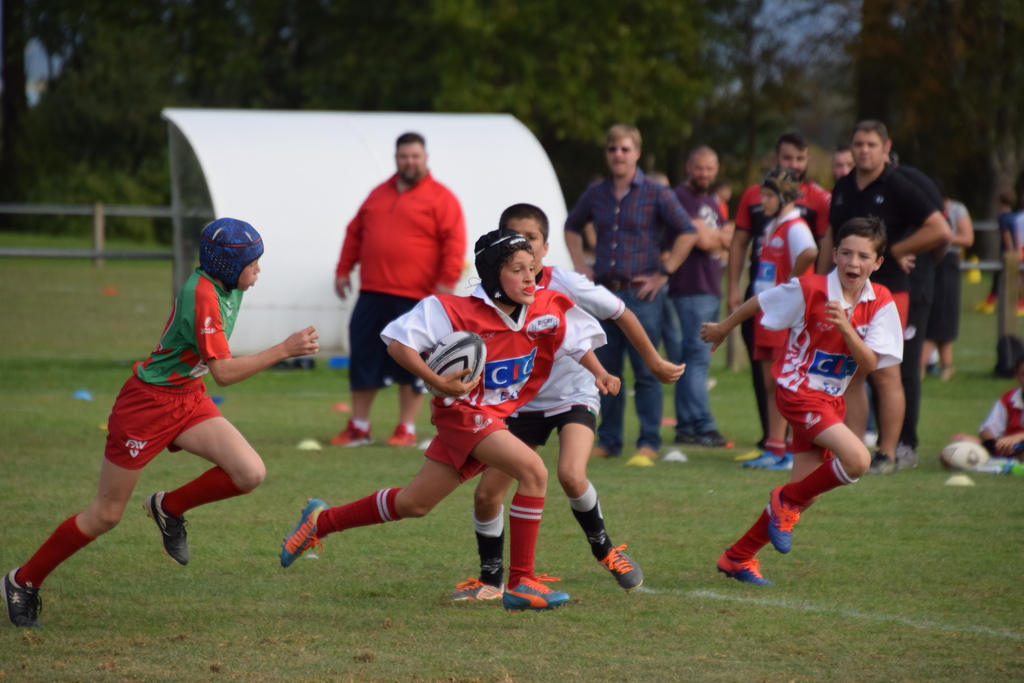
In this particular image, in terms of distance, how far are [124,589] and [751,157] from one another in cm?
4038

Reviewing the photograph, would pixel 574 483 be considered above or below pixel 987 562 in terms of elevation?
above

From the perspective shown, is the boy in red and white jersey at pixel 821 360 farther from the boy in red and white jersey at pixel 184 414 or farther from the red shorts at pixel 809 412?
the boy in red and white jersey at pixel 184 414

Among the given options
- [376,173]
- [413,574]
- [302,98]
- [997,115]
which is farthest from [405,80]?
[413,574]

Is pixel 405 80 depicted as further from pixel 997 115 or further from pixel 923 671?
pixel 923 671

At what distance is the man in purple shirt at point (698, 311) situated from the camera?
31.6 feet

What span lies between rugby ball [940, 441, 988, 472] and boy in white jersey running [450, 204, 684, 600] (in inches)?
142

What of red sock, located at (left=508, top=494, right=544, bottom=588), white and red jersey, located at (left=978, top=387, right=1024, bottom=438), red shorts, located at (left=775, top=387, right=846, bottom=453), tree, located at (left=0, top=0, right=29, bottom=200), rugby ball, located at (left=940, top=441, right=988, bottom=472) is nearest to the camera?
red sock, located at (left=508, top=494, right=544, bottom=588)

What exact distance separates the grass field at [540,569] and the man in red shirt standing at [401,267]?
0.56 meters

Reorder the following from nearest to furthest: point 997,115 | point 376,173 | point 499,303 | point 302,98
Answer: point 499,303
point 376,173
point 997,115
point 302,98

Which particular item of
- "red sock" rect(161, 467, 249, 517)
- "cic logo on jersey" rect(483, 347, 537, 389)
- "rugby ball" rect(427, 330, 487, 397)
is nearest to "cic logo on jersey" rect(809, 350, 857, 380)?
"cic logo on jersey" rect(483, 347, 537, 389)

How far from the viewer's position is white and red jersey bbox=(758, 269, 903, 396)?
596 cm

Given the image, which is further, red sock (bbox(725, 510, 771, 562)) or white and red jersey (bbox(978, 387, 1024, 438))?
white and red jersey (bbox(978, 387, 1024, 438))

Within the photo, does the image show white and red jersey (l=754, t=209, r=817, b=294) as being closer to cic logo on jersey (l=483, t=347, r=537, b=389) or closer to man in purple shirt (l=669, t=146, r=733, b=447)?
man in purple shirt (l=669, t=146, r=733, b=447)

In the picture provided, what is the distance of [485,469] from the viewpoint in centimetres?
539
